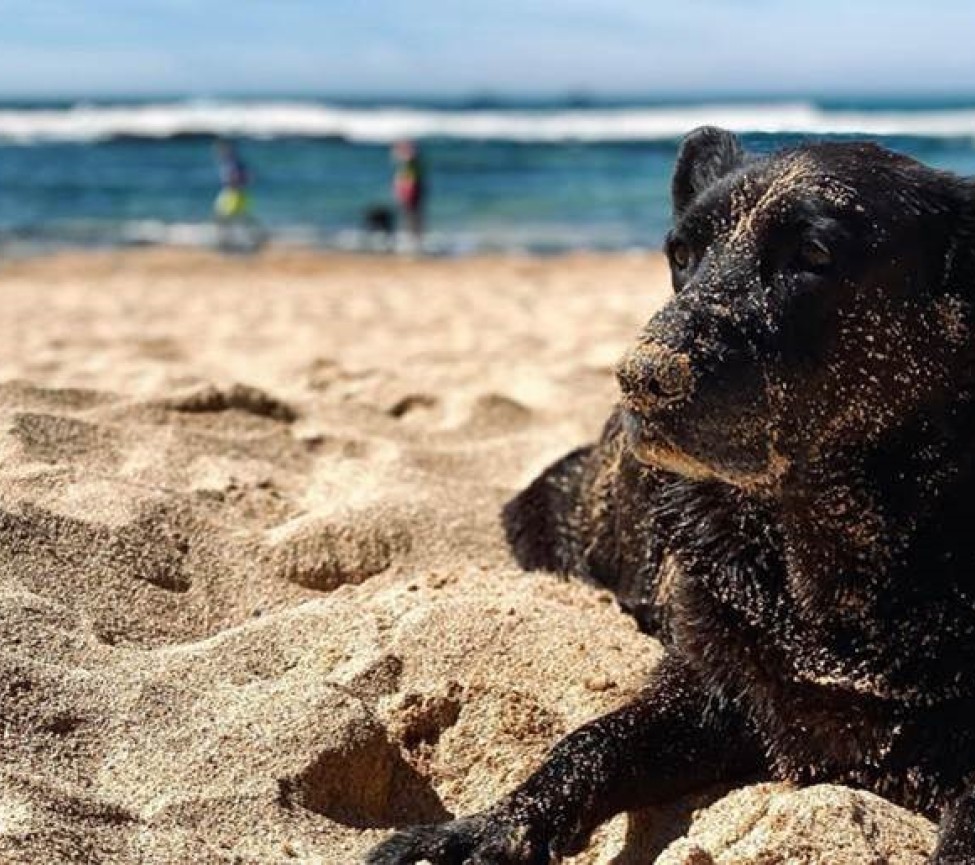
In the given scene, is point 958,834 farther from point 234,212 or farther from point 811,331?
point 234,212

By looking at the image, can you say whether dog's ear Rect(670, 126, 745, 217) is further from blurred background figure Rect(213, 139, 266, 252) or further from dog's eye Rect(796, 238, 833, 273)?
blurred background figure Rect(213, 139, 266, 252)

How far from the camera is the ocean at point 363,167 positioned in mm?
19172

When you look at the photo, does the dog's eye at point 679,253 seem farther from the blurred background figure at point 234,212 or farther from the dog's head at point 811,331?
the blurred background figure at point 234,212

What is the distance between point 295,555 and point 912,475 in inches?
72.9

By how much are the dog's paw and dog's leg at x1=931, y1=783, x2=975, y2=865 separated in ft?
2.33

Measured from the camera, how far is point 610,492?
4.09 meters

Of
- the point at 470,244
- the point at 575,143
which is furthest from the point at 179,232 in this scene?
the point at 575,143

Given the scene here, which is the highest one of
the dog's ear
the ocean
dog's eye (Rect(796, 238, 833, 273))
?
the dog's ear

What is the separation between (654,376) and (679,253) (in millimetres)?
547

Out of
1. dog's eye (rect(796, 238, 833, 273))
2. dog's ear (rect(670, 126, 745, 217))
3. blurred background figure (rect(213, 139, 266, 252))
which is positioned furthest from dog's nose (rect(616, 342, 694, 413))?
blurred background figure (rect(213, 139, 266, 252))

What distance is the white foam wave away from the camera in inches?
1884

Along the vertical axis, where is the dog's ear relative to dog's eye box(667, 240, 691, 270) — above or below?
above

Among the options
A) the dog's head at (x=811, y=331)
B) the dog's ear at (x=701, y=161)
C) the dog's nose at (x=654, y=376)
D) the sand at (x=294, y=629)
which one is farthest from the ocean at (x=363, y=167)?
the sand at (x=294, y=629)

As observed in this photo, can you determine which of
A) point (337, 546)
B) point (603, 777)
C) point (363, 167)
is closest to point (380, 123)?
point (363, 167)
